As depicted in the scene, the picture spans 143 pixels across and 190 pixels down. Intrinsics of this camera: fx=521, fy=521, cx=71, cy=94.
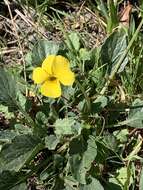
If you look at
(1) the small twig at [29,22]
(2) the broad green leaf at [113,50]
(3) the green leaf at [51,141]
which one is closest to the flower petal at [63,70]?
(3) the green leaf at [51,141]

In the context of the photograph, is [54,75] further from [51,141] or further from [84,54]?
[84,54]

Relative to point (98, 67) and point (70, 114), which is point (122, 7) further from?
point (70, 114)

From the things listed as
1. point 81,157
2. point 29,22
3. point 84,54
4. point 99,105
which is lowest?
point 81,157

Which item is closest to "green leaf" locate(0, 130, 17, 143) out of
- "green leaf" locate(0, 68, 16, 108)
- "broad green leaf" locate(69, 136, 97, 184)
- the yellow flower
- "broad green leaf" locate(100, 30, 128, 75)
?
"green leaf" locate(0, 68, 16, 108)

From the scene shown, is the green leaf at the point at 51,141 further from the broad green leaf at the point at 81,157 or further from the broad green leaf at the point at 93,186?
the broad green leaf at the point at 93,186

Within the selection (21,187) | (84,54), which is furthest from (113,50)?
(21,187)

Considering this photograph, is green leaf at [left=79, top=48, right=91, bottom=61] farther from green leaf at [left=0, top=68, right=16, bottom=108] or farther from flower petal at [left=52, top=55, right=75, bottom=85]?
flower petal at [left=52, top=55, right=75, bottom=85]
